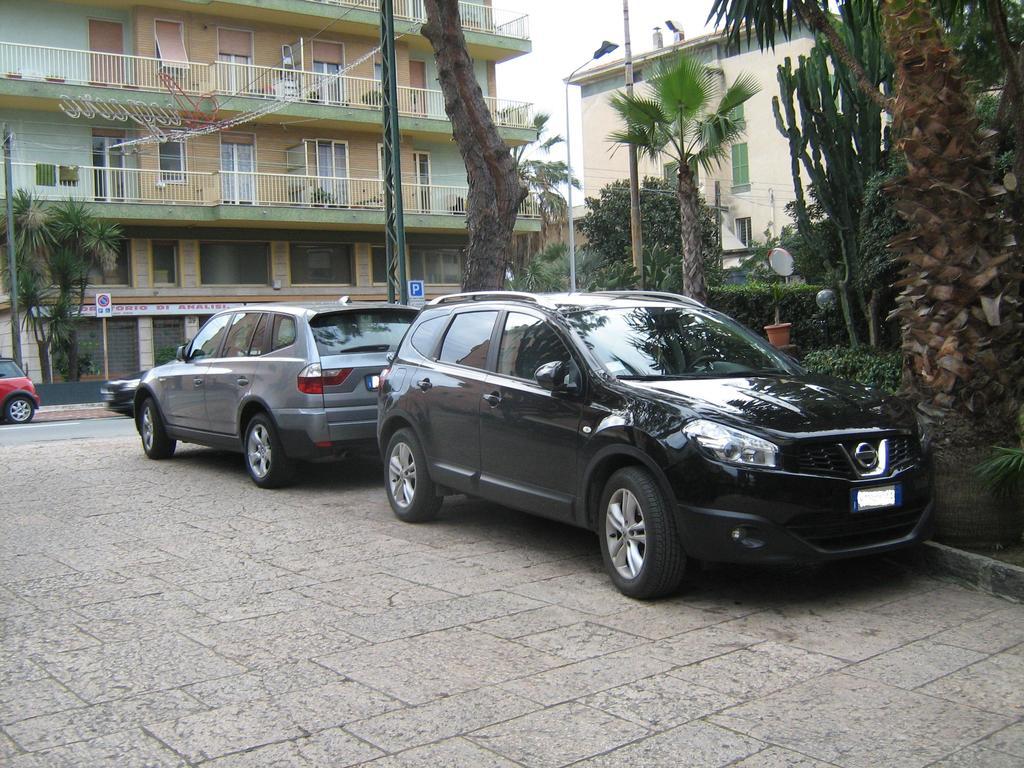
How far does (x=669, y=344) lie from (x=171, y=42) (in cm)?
2889

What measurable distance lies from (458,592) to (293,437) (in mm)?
3691

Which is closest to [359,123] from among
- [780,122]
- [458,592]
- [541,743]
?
[780,122]

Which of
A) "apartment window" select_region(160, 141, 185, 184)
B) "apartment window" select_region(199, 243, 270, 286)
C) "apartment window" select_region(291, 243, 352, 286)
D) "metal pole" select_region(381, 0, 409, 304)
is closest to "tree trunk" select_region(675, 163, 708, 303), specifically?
"metal pole" select_region(381, 0, 409, 304)

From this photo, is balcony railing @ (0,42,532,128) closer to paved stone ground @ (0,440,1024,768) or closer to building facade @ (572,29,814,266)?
building facade @ (572,29,814,266)

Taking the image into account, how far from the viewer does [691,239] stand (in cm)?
1584

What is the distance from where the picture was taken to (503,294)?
25.6 feet

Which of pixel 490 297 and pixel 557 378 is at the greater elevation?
pixel 490 297

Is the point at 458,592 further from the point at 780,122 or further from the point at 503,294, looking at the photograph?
the point at 780,122

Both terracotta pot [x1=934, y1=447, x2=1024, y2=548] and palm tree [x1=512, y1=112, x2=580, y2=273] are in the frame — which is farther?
palm tree [x1=512, y1=112, x2=580, y2=273]

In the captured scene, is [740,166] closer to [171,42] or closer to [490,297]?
[171,42]

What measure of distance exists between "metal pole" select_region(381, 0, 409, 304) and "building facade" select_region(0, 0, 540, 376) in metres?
15.7

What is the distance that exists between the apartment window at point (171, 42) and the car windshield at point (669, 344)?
2759 centimetres

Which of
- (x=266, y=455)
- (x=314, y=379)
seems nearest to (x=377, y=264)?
(x=266, y=455)

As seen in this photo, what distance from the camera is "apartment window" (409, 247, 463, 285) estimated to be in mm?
36594
